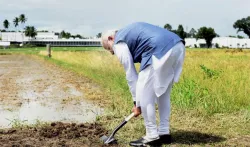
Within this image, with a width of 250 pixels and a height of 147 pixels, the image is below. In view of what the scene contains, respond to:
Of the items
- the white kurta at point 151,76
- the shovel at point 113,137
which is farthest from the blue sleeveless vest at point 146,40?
the shovel at point 113,137

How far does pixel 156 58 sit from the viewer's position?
4.91m

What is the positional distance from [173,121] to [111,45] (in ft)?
6.65

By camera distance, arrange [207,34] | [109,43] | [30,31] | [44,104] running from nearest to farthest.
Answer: [109,43], [44,104], [207,34], [30,31]

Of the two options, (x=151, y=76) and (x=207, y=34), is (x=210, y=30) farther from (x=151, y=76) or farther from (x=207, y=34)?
(x=151, y=76)

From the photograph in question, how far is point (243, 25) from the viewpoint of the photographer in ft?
448

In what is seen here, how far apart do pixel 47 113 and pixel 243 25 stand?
134913 millimetres

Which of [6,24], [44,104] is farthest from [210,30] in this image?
A: [44,104]

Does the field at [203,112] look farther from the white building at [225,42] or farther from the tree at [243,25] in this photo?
the tree at [243,25]

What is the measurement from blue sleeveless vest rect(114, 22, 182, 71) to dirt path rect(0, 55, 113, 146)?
133 cm

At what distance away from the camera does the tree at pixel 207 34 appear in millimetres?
132750

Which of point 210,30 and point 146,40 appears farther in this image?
point 210,30

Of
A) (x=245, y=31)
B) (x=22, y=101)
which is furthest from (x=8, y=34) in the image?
(x=22, y=101)

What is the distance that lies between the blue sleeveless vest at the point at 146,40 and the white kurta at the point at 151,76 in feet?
0.17

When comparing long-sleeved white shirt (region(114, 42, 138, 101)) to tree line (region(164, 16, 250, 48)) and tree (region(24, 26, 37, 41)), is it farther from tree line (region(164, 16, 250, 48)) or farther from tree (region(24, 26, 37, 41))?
tree (region(24, 26, 37, 41))
